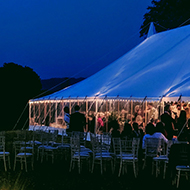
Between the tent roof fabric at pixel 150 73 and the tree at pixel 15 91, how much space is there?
1497 centimetres

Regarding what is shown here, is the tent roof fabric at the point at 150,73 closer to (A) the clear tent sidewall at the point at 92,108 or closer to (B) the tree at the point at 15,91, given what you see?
(A) the clear tent sidewall at the point at 92,108

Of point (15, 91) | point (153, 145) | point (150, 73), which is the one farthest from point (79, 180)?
point (15, 91)

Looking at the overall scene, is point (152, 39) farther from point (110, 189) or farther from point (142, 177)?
point (110, 189)

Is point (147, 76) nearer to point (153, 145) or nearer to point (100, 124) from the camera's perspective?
point (153, 145)

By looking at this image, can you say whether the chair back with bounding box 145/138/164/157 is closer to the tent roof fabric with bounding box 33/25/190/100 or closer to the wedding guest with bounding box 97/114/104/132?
the tent roof fabric with bounding box 33/25/190/100

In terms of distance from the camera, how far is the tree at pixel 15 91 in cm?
2978

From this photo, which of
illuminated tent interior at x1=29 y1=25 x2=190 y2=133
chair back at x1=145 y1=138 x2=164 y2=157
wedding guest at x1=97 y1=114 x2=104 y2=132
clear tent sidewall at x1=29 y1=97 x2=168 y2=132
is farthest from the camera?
clear tent sidewall at x1=29 y1=97 x2=168 y2=132

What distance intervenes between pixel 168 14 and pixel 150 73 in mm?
18362

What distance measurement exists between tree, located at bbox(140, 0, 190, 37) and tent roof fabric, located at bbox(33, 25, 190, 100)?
13.2 m

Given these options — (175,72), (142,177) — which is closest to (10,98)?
(175,72)

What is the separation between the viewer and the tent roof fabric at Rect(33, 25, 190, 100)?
10.8 m

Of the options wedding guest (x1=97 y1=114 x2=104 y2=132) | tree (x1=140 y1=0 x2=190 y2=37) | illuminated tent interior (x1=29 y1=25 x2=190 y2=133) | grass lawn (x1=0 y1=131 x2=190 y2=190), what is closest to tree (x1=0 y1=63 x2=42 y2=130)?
tree (x1=140 y1=0 x2=190 y2=37)

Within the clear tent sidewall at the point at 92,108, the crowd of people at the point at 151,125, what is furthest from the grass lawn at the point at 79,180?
the clear tent sidewall at the point at 92,108

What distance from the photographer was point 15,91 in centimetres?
3036
